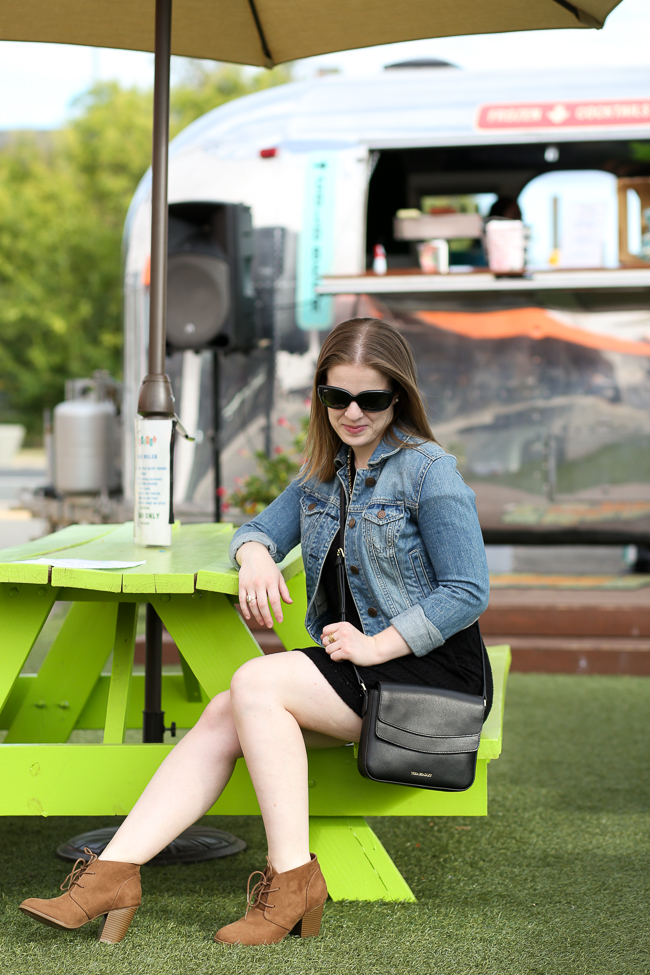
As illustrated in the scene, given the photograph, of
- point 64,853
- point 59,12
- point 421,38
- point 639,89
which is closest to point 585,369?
point 639,89

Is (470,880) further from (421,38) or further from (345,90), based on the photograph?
(345,90)

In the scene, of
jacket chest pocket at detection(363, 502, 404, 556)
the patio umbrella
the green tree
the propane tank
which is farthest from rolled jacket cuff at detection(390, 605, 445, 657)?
the green tree

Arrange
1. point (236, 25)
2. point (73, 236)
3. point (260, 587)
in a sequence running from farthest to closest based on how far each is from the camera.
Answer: point (73, 236), point (236, 25), point (260, 587)

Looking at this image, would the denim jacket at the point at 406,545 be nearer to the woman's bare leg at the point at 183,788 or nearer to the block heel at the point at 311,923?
the woman's bare leg at the point at 183,788

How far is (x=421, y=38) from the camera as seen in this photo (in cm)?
302

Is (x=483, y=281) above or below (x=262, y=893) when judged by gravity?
above

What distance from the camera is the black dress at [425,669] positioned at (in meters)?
2.07

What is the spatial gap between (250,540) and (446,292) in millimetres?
3452

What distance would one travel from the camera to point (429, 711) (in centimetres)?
202

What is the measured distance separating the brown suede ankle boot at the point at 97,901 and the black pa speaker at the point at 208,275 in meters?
3.66

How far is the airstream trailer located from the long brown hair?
124 inches

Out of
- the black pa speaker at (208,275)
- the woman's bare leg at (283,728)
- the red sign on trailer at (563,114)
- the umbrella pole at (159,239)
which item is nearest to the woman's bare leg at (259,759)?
the woman's bare leg at (283,728)

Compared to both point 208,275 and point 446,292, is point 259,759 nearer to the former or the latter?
point 208,275

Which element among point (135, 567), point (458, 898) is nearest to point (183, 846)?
point (458, 898)
